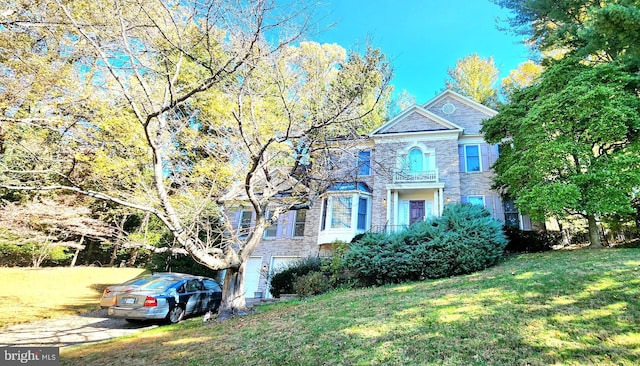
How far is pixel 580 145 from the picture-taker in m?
10.4

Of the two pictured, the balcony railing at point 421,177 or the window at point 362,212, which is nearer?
the balcony railing at point 421,177

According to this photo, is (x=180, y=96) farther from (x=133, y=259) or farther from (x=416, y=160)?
(x=133, y=259)

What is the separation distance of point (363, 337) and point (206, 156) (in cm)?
739

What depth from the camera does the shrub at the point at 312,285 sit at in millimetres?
11016

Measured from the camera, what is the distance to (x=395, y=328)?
4887 millimetres

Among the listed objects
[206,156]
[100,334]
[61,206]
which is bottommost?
[100,334]

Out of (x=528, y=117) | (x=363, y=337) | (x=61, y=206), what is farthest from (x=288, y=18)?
(x=61, y=206)

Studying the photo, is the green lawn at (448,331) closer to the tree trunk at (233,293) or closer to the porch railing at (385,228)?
the tree trunk at (233,293)

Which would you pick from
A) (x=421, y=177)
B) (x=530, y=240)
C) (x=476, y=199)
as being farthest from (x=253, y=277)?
(x=530, y=240)

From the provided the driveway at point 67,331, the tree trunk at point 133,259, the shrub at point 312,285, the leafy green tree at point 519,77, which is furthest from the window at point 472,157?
the tree trunk at point 133,259

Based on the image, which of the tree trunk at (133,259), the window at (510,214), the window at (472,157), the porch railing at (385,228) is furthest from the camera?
the tree trunk at (133,259)

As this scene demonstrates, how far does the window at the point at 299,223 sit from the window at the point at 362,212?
3.39 meters

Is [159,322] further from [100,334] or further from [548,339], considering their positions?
[548,339]

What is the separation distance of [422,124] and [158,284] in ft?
46.6
